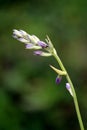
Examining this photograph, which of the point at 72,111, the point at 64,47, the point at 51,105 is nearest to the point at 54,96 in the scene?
the point at 51,105

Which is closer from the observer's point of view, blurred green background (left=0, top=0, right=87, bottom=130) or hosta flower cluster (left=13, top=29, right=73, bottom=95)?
hosta flower cluster (left=13, top=29, right=73, bottom=95)

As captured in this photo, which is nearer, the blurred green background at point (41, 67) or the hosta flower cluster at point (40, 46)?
the hosta flower cluster at point (40, 46)

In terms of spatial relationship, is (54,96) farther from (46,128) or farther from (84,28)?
(84,28)

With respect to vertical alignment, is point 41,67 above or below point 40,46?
below

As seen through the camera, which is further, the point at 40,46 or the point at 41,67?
the point at 41,67

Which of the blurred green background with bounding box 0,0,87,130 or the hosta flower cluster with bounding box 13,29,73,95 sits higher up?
the hosta flower cluster with bounding box 13,29,73,95

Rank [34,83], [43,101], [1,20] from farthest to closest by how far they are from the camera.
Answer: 1. [1,20]
2. [34,83]
3. [43,101]

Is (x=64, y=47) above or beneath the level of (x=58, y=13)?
beneath

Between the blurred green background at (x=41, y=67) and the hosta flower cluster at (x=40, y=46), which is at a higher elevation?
the hosta flower cluster at (x=40, y=46)
